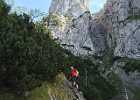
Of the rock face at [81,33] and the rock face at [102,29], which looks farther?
the rock face at [81,33]

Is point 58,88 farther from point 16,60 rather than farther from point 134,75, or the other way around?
point 134,75

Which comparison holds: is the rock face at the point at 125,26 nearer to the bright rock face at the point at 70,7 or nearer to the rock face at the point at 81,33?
the rock face at the point at 81,33

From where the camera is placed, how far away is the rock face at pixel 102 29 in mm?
145125

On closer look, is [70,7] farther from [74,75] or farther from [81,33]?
[74,75]

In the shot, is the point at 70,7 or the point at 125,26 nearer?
the point at 125,26

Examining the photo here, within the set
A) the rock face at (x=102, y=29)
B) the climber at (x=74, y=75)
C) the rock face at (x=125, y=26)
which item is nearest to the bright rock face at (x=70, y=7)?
the rock face at (x=102, y=29)

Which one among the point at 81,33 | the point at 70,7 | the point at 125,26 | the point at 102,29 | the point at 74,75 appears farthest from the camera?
the point at 70,7

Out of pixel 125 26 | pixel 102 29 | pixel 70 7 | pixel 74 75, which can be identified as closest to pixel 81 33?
pixel 102 29

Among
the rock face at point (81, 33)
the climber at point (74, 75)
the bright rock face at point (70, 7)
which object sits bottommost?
the climber at point (74, 75)

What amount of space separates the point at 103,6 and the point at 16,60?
16503 centimetres

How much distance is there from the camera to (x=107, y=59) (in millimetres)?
143375

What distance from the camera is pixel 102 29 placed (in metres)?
169

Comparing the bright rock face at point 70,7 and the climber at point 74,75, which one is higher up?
the bright rock face at point 70,7

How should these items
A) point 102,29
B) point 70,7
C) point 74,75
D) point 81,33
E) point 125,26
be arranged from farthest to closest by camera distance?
point 70,7
point 102,29
point 81,33
point 125,26
point 74,75
